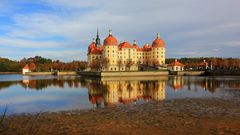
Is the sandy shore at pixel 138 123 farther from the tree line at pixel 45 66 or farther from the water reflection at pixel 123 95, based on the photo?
the tree line at pixel 45 66

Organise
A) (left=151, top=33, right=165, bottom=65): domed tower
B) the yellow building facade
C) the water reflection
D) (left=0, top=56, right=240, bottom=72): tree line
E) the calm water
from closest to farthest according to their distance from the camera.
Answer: the calm water, the water reflection, the yellow building facade, (left=0, top=56, right=240, bottom=72): tree line, (left=151, top=33, right=165, bottom=65): domed tower

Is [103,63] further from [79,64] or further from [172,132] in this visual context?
[172,132]

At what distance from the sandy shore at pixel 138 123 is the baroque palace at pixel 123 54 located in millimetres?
63495

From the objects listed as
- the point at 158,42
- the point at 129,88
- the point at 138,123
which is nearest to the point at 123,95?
the point at 129,88

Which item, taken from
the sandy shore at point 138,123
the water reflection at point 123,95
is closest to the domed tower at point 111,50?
the water reflection at point 123,95

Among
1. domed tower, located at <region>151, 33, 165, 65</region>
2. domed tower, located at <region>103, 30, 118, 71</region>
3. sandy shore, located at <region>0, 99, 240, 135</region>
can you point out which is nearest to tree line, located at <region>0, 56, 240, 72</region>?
domed tower, located at <region>103, 30, 118, 71</region>

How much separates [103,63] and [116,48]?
9.96m

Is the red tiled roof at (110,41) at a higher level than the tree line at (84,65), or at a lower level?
higher

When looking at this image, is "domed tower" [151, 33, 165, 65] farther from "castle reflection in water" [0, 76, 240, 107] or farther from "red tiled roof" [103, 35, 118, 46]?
"castle reflection in water" [0, 76, 240, 107]

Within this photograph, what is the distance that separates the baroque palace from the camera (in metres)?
83.2

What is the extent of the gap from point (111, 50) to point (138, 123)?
72490 mm

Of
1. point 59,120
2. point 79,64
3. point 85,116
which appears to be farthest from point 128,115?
point 79,64

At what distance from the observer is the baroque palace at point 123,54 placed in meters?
83.2

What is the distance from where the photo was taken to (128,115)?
1364 centimetres
